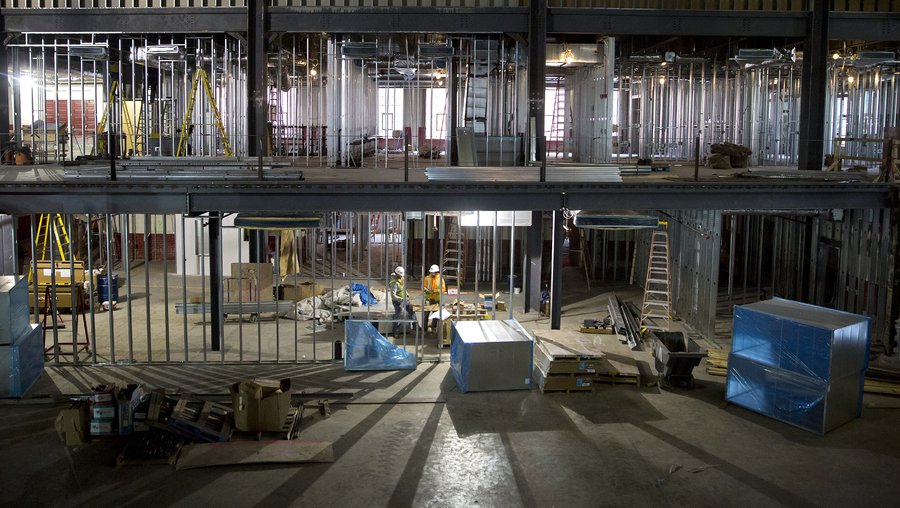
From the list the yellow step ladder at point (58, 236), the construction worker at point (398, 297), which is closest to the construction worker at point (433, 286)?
the construction worker at point (398, 297)

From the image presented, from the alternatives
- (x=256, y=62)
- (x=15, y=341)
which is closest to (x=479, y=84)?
(x=256, y=62)

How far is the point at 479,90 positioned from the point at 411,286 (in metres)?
5.46

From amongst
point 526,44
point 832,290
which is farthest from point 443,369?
point 832,290

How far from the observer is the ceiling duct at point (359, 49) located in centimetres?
2084

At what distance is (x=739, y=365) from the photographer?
13969 mm

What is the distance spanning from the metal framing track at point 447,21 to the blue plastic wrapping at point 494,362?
8.89 meters

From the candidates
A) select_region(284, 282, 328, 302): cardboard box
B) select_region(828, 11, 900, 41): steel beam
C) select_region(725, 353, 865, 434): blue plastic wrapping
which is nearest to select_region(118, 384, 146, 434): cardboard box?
select_region(284, 282, 328, 302): cardboard box

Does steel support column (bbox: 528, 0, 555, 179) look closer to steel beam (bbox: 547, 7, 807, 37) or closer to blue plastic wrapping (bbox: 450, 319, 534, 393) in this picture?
steel beam (bbox: 547, 7, 807, 37)

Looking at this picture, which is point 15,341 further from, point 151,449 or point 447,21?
point 447,21

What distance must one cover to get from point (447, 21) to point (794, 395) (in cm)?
1184

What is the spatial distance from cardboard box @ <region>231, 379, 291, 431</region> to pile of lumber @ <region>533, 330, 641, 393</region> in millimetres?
4570

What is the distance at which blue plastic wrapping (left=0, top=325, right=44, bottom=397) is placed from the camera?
45.4 ft

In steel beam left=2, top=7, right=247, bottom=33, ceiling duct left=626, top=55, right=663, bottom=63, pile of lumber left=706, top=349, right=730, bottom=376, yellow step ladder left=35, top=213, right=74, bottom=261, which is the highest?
steel beam left=2, top=7, right=247, bottom=33

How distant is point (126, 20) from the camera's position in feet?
68.2
